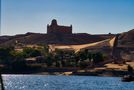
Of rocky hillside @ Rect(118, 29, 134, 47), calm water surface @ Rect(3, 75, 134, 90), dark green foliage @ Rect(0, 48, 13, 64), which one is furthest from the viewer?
rocky hillside @ Rect(118, 29, 134, 47)

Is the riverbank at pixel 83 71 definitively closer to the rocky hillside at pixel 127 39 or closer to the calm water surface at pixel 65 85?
the calm water surface at pixel 65 85

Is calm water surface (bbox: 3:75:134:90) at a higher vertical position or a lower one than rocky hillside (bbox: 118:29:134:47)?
lower

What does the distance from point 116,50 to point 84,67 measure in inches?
1785

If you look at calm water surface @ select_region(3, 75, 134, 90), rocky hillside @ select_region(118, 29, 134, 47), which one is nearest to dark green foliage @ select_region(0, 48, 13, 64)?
calm water surface @ select_region(3, 75, 134, 90)

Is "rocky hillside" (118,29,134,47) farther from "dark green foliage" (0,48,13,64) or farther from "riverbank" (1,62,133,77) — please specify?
"dark green foliage" (0,48,13,64)

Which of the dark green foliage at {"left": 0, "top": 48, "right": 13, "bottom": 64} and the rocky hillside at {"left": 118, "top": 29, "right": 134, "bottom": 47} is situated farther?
the rocky hillside at {"left": 118, "top": 29, "right": 134, "bottom": 47}

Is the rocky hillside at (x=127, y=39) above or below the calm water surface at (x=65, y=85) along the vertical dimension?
above

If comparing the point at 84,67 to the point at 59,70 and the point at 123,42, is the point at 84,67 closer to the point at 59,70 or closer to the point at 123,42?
the point at 59,70

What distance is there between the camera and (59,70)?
10950 cm

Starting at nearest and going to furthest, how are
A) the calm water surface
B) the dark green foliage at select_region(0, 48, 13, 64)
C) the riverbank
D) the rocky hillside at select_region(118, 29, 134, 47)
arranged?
the calm water surface < the riverbank < the dark green foliage at select_region(0, 48, 13, 64) < the rocky hillside at select_region(118, 29, 134, 47)

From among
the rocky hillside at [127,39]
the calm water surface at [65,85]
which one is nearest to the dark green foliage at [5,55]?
the calm water surface at [65,85]

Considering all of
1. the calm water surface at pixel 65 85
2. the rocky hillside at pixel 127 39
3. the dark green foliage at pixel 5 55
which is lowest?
the calm water surface at pixel 65 85

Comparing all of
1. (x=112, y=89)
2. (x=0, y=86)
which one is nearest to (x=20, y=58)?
(x=112, y=89)

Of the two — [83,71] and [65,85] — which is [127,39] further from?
[65,85]
